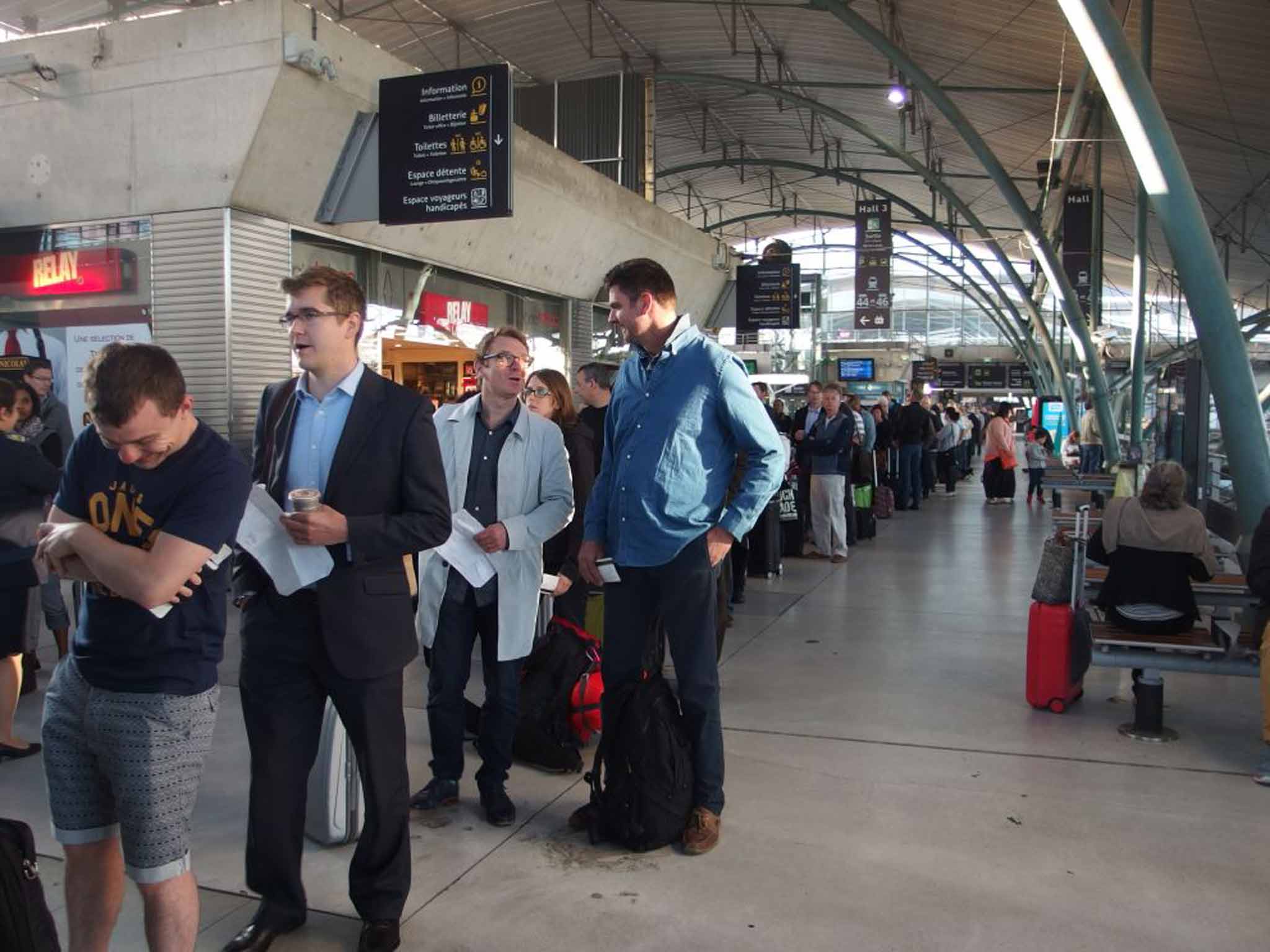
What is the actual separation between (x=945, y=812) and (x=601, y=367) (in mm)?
3579

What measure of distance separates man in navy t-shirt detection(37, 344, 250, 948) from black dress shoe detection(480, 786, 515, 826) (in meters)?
1.62

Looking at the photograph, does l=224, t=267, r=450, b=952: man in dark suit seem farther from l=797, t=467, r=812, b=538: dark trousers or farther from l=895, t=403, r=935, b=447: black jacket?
l=895, t=403, r=935, b=447: black jacket

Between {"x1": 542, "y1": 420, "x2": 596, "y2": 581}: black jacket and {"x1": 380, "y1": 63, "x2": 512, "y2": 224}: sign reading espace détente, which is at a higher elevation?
{"x1": 380, "y1": 63, "x2": 512, "y2": 224}: sign reading espace détente

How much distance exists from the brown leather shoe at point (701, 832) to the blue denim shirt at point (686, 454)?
96cm

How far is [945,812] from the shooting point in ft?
14.3

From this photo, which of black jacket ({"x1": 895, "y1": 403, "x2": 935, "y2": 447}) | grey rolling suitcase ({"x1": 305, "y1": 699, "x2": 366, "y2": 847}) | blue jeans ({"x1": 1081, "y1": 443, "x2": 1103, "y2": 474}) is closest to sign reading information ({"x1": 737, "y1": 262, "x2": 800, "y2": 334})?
black jacket ({"x1": 895, "y1": 403, "x2": 935, "y2": 447})

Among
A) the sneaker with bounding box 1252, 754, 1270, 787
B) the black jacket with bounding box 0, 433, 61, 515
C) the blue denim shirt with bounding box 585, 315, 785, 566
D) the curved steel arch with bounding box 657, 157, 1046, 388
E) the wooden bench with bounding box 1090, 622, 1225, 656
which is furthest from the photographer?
the curved steel arch with bounding box 657, 157, 1046, 388

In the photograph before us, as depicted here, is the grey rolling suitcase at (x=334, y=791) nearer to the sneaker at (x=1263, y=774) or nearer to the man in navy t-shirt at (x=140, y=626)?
the man in navy t-shirt at (x=140, y=626)

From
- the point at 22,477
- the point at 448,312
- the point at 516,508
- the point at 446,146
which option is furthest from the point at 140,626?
the point at 448,312

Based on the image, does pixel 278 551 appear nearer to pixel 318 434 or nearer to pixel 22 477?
pixel 318 434

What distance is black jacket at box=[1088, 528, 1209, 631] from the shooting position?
18.3ft

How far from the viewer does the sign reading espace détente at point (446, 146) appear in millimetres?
9133

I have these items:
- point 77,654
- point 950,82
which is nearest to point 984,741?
point 77,654

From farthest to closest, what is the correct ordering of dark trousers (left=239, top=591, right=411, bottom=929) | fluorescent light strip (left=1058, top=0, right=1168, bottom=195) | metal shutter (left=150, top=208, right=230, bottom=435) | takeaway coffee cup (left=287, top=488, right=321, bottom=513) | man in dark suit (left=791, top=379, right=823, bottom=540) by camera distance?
man in dark suit (left=791, top=379, right=823, bottom=540), metal shutter (left=150, top=208, right=230, bottom=435), fluorescent light strip (left=1058, top=0, right=1168, bottom=195), dark trousers (left=239, top=591, right=411, bottom=929), takeaway coffee cup (left=287, top=488, right=321, bottom=513)
